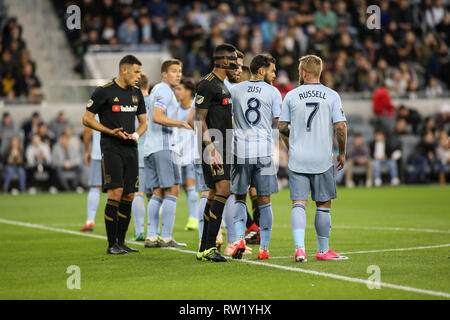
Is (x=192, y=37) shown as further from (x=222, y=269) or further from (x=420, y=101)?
(x=222, y=269)

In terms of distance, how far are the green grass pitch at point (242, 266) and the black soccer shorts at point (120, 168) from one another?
35.0 inches

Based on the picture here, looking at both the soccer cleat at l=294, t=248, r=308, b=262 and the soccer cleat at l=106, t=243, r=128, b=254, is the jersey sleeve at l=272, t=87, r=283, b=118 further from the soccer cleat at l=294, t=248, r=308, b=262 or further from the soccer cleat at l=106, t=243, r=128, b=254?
the soccer cleat at l=106, t=243, r=128, b=254

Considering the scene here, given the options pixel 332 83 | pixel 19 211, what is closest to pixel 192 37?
pixel 332 83

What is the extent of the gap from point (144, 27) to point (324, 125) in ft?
57.6

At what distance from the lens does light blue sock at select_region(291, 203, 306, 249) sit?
339 inches

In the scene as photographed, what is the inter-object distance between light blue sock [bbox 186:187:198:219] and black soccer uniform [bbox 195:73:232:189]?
3.94 metres

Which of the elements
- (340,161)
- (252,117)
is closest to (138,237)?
(252,117)

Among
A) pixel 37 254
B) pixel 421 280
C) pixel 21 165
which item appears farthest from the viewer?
pixel 21 165

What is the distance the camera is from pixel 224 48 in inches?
345

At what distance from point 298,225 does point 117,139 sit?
103 inches

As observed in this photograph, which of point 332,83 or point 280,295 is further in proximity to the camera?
point 332,83

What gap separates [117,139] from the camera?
966 cm

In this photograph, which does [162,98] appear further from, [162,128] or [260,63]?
[260,63]

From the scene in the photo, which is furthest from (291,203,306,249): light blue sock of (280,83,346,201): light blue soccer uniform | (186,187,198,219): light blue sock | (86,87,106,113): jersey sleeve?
(186,187,198,219): light blue sock
